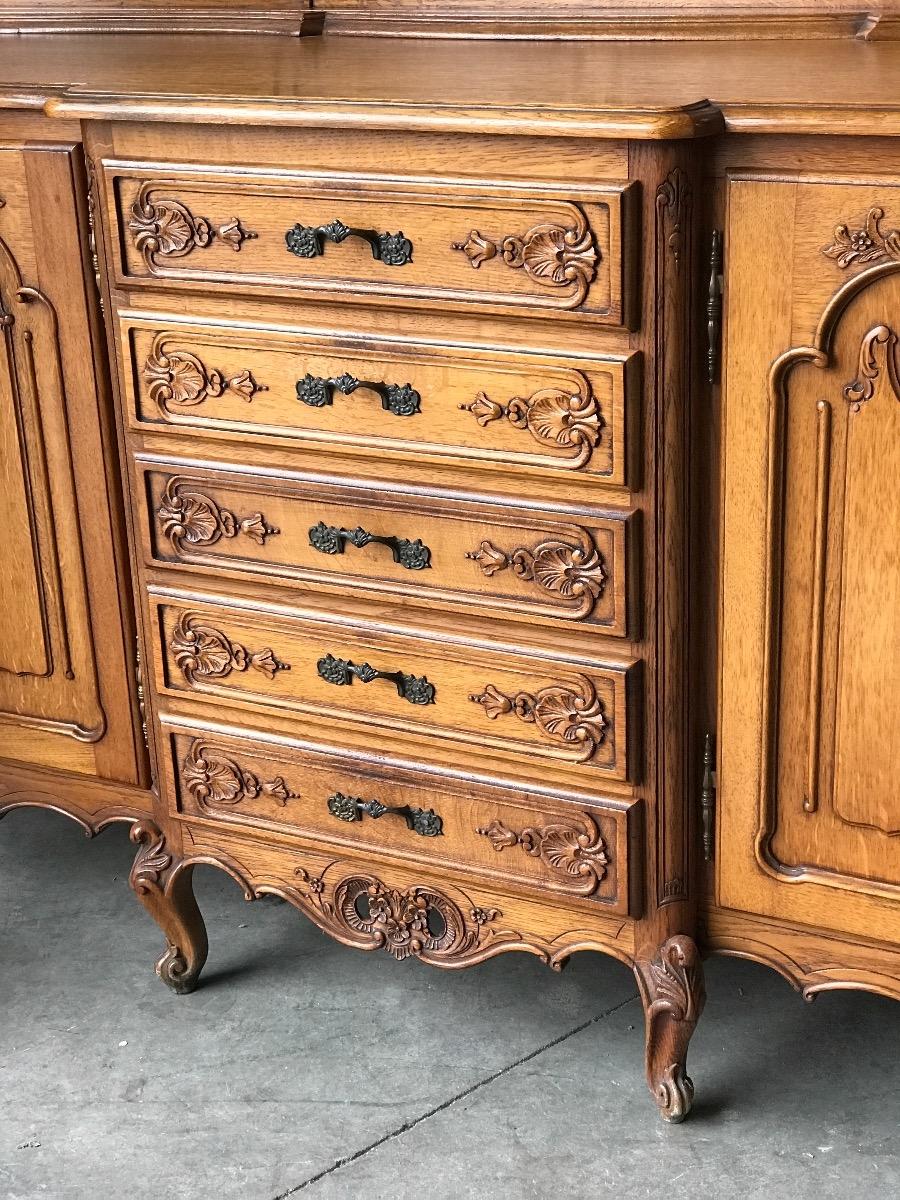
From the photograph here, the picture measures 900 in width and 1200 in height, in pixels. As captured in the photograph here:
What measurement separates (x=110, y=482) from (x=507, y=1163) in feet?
2.72

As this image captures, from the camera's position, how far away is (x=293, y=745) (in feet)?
5.41

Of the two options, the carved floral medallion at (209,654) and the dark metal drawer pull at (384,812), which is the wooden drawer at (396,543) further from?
the dark metal drawer pull at (384,812)

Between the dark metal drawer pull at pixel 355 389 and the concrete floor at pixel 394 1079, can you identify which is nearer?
the dark metal drawer pull at pixel 355 389

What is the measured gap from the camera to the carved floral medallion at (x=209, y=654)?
1632 mm

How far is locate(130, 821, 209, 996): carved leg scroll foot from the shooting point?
1.79 metres

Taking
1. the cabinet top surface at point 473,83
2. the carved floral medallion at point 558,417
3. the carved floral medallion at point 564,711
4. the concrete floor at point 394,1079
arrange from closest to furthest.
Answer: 1. the cabinet top surface at point 473,83
2. the carved floral medallion at point 558,417
3. the carved floral medallion at point 564,711
4. the concrete floor at point 394,1079

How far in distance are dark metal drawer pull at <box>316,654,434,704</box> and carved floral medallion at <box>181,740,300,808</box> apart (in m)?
0.15

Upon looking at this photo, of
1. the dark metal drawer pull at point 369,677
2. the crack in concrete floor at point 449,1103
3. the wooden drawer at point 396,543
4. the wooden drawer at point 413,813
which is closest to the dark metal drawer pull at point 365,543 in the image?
the wooden drawer at point 396,543

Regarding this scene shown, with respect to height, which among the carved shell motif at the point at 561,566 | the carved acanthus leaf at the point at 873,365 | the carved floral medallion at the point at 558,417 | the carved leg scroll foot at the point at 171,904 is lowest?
the carved leg scroll foot at the point at 171,904

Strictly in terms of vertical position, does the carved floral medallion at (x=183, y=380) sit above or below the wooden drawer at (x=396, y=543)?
above

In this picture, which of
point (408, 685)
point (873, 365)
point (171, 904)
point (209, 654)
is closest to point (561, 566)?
point (408, 685)

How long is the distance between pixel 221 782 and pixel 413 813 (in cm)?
23

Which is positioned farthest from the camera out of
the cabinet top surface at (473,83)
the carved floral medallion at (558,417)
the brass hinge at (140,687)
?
the brass hinge at (140,687)

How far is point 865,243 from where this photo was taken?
127 centimetres
